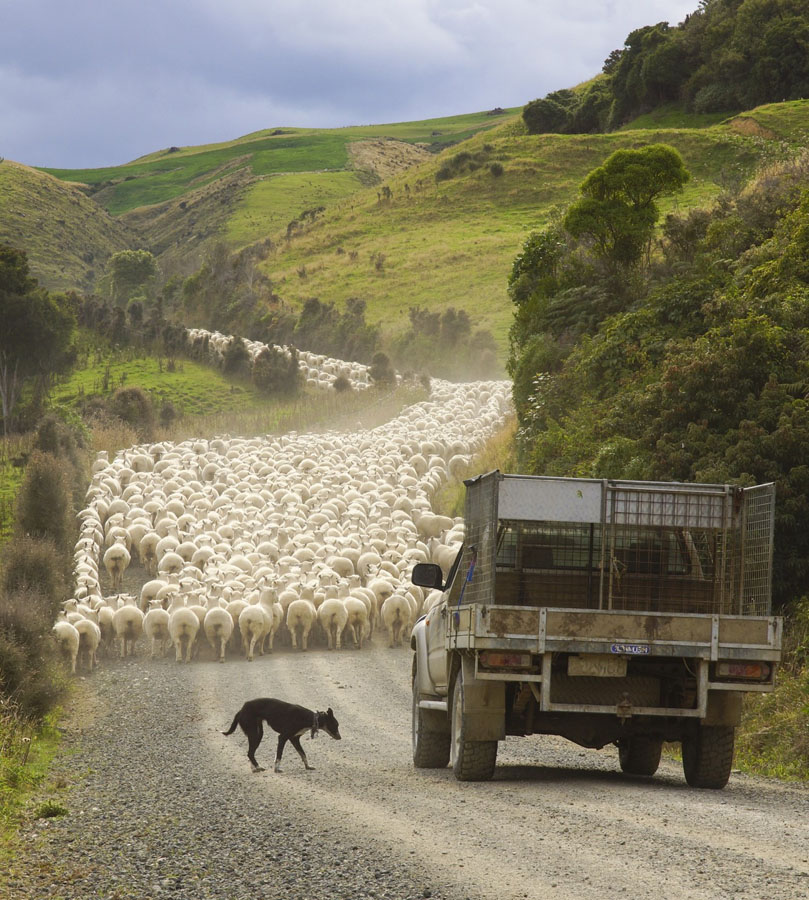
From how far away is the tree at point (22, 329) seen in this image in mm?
46375

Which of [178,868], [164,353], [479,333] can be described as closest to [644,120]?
[479,333]

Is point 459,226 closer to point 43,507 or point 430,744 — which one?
point 43,507

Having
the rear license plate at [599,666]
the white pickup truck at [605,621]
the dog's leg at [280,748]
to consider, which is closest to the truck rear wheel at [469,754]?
the white pickup truck at [605,621]

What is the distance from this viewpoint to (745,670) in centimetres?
868

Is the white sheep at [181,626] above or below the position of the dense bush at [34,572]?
below

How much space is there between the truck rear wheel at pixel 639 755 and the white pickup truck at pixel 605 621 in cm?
1

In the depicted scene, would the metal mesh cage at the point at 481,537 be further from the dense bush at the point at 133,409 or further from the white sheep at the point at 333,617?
the dense bush at the point at 133,409

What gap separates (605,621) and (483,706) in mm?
1252

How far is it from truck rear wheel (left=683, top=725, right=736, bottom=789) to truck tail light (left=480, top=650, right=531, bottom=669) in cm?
169

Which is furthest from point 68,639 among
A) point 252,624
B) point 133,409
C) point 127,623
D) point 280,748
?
point 133,409

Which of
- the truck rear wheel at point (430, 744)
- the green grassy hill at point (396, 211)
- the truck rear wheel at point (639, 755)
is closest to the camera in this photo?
the truck rear wheel at point (639, 755)

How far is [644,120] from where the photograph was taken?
76.0 m

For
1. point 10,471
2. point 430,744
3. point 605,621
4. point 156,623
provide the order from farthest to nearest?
point 10,471, point 156,623, point 430,744, point 605,621

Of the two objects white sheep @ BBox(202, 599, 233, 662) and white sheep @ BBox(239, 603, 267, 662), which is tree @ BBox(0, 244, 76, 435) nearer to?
white sheep @ BBox(202, 599, 233, 662)
